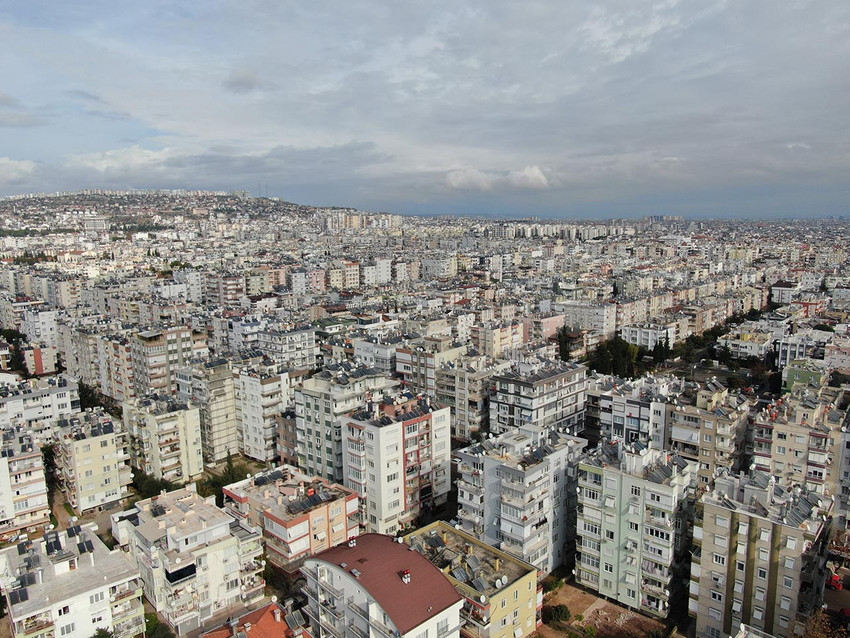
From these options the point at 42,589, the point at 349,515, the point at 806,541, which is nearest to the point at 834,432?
the point at 806,541

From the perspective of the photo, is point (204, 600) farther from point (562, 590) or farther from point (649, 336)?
point (649, 336)

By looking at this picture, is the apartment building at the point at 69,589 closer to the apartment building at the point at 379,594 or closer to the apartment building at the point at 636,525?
the apartment building at the point at 379,594

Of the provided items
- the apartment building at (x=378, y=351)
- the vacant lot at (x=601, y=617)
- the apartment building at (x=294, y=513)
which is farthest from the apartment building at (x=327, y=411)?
the vacant lot at (x=601, y=617)

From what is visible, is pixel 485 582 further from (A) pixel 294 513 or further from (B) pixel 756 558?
(B) pixel 756 558

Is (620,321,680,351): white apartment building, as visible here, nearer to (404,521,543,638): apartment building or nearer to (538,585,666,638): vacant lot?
(538,585,666,638): vacant lot

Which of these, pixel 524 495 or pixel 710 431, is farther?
pixel 710 431

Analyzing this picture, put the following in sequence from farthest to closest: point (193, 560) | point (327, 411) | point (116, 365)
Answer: point (116, 365), point (327, 411), point (193, 560)

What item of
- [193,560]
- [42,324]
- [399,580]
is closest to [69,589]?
[193,560]

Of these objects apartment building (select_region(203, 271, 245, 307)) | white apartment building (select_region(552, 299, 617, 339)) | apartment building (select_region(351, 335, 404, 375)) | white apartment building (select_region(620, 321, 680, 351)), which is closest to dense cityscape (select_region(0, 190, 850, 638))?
apartment building (select_region(351, 335, 404, 375))
